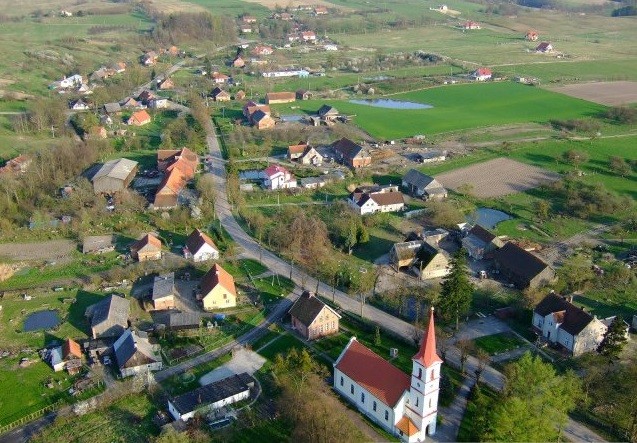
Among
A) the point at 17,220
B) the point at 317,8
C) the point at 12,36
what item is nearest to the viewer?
the point at 17,220

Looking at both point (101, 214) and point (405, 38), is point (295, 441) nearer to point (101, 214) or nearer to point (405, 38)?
point (101, 214)

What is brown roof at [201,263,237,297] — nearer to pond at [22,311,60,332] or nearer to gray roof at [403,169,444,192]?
pond at [22,311,60,332]

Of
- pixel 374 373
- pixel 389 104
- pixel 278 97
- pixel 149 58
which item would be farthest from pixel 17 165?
pixel 149 58

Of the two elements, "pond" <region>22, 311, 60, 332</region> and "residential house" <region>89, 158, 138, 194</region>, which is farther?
"residential house" <region>89, 158, 138, 194</region>

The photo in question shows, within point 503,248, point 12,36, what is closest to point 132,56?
point 12,36

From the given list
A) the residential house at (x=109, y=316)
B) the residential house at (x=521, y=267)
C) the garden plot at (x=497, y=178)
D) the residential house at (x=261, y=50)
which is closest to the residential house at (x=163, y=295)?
the residential house at (x=109, y=316)

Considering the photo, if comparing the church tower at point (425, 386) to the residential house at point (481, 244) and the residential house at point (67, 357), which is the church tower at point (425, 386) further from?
the residential house at point (481, 244)

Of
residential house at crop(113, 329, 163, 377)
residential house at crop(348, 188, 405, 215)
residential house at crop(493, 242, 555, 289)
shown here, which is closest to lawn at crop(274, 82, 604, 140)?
residential house at crop(348, 188, 405, 215)
